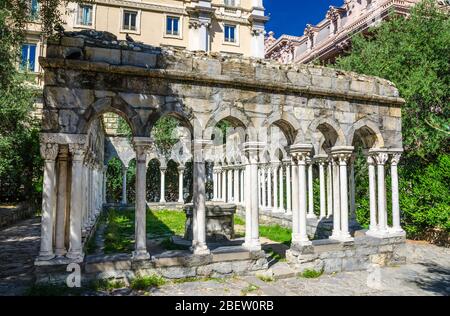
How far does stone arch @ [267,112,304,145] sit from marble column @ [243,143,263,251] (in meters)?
0.74

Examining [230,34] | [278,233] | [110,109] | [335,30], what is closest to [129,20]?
[230,34]

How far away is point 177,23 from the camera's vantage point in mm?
27172

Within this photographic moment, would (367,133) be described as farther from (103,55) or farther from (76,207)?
(76,207)

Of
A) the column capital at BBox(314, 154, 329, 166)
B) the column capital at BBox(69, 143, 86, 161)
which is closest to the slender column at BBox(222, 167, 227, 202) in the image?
the column capital at BBox(314, 154, 329, 166)

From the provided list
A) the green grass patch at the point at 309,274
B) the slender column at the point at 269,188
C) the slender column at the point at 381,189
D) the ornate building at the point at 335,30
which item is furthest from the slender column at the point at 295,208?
the ornate building at the point at 335,30

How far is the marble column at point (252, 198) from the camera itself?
8.02 metres

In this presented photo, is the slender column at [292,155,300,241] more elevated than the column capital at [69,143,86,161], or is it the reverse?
the column capital at [69,143,86,161]

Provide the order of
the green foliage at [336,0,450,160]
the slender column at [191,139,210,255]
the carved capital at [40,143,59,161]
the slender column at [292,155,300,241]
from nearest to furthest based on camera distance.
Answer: the carved capital at [40,143,59,161] < the slender column at [191,139,210,255] < the slender column at [292,155,300,241] < the green foliage at [336,0,450,160]

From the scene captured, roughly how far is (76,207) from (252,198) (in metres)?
3.66

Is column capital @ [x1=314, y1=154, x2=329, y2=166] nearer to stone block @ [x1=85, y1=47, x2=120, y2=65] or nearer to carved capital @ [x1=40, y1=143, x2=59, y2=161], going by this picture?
stone block @ [x1=85, y1=47, x2=120, y2=65]

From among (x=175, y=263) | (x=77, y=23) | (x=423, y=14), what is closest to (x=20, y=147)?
(x=77, y=23)

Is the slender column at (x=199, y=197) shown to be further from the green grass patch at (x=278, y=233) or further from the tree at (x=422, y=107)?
the tree at (x=422, y=107)

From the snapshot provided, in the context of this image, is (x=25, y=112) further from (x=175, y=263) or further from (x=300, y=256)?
(x=300, y=256)

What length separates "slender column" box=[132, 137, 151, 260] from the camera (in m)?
7.14
